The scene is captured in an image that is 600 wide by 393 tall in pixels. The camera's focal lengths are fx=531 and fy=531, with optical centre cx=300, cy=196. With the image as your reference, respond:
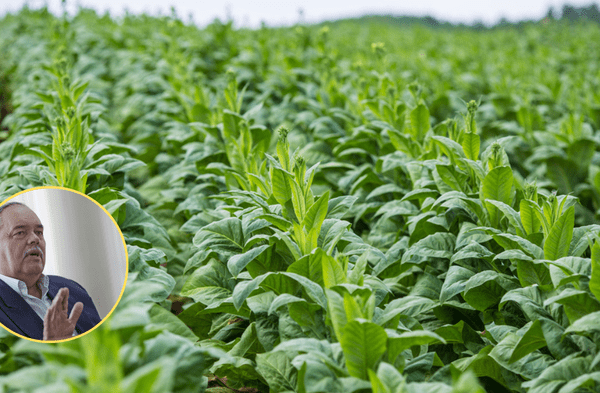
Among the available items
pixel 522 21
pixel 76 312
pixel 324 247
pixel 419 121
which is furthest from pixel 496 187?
pixel 522 21

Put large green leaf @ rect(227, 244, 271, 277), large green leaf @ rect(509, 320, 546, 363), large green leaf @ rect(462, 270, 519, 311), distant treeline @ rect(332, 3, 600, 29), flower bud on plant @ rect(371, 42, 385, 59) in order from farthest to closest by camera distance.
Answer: distant treeline @ rect(332, 3, 600, 29), flower bud on plant @ rect(371, 42, 385, 59), large green leaf @ rect(462, 270, 519, 311), large green leaf @ rect(227, 244, 271, 277), large green leaf @ rect(509, 320, 546, 363)

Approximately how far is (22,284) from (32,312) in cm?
10

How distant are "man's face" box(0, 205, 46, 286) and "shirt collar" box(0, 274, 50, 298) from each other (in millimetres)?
12

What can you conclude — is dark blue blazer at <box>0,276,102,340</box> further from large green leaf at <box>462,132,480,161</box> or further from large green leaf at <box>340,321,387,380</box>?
large green leaf at <box>462,132,480,161</box>

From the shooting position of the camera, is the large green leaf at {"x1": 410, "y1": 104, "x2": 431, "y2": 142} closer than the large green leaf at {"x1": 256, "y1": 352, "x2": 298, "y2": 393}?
No

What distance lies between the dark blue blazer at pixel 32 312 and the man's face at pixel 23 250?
6 cm

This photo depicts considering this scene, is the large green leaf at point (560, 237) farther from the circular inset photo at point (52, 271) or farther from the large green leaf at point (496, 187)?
the circular inset photo at point (52, 271)

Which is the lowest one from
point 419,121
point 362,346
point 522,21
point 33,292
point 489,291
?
point 489,291

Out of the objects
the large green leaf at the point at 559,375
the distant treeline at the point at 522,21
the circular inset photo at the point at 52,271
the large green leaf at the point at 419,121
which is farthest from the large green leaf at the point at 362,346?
the distant treeline at the point at 522,21

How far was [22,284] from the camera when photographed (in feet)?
5.86

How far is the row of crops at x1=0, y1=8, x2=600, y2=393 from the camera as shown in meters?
1.79

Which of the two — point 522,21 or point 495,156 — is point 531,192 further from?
point 522,21

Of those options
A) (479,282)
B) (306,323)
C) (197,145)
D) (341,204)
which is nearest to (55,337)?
(306,323)

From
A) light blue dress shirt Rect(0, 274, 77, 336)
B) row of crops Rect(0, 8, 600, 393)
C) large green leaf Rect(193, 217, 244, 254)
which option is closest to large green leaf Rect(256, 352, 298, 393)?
row of crops Rect(0, 8, 600, 393)
